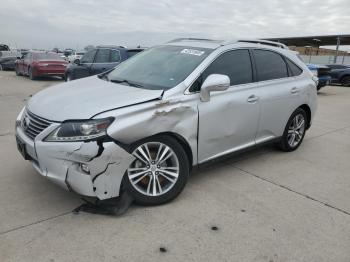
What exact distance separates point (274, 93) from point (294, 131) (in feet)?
3.42

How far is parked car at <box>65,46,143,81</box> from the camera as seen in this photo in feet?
34.0

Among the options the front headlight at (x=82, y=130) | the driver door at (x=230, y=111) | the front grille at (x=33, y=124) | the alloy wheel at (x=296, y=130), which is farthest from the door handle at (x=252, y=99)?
the front grille at (x=33, y=124)

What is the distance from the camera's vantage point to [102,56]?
10.8 m

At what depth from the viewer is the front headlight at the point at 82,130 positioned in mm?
3051

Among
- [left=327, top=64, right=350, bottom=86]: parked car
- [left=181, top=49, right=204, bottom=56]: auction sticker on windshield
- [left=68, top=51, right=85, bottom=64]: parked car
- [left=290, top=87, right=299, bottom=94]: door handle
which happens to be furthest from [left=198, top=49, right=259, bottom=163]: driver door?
[left=327, top=64, right=350, bottom=86]: parked car

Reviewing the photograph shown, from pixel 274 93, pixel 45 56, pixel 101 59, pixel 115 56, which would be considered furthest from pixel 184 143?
pixel 45 56

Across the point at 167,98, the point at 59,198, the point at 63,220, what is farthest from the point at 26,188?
the point at 167,98

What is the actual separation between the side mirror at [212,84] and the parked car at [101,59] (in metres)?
7.05

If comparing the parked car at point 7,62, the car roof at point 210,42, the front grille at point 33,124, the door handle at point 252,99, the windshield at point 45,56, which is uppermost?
the car roof at point 210,42

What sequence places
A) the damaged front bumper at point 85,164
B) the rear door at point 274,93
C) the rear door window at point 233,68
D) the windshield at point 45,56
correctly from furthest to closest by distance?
Answer: 1. the windshield at point 45,56
2. the rear door at point 274,93
3. the rear door window at point 233,68
4. the damaged front bumper at point 85,164

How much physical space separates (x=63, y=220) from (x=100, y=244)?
0.56 metres

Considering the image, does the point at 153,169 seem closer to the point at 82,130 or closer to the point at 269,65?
the point at 82,130

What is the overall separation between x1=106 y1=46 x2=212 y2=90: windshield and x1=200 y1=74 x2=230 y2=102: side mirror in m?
0.25

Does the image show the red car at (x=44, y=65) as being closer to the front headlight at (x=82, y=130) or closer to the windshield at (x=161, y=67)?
the windshield at (x=161, y=67)
